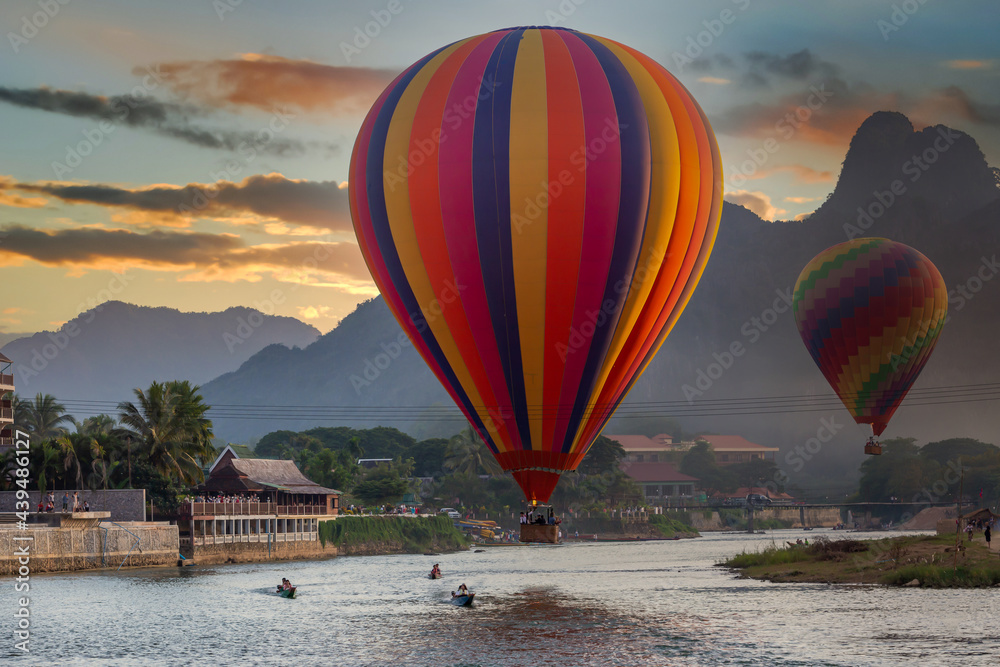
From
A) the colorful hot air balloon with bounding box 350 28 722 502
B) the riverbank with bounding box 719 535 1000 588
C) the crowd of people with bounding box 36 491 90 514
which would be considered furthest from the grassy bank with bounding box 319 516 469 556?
the colorful hot air balloon with bounding box 350 28 722 502

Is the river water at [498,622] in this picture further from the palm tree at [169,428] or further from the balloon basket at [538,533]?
the palm tree at [169,428]

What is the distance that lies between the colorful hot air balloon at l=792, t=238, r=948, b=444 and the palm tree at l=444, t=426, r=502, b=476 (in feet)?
276

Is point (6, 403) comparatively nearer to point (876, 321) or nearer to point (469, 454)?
point (876, 321)

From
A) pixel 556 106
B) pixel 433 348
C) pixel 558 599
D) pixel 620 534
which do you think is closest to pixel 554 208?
pixel 556 106

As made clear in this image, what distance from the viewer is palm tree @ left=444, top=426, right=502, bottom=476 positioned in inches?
6727

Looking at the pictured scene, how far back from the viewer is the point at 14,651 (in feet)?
159

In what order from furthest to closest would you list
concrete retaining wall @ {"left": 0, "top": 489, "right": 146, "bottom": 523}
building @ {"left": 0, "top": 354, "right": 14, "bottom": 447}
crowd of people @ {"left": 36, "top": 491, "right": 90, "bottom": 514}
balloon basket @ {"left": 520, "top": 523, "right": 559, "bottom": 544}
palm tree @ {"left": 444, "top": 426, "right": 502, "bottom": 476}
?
1. palm tree @ {"left": 444, "top": 426, "right": 502, "bottom": 476}
2. building @ {"left": 0, "top": 354, "right": 14, "bottom": 447}
3. concrete retaining wall @ {"left": 0, "top": 489, "right": 146, "bottom": 523}
4. crowd of people @ {"left": 36, "top": 491, "right": 90, "bottom": 514}
5. balloon basket @ {"left": 520, "top": 523, "right": 559, "bottom": 544}

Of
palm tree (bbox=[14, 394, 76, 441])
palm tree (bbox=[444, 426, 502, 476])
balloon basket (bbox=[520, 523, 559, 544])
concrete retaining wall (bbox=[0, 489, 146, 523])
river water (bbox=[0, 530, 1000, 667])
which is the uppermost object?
palm tree (bbox=[14, 394, 76, 441])

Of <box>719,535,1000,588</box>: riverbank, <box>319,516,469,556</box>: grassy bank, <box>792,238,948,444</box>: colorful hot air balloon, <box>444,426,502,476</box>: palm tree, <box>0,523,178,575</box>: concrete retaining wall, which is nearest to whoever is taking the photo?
<box>719,535,1000,588</box>: riverbank

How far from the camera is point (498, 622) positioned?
58.1m

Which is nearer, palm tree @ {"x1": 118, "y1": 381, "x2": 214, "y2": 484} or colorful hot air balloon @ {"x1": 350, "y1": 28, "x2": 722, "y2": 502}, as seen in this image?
colorful hot air balloon @ {"x1": 350, "y1": 28, "x2": 722, "y2": 502}

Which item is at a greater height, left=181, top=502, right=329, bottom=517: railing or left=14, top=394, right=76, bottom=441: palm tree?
left=14, top=394, right=76, bottom=441: palm tree

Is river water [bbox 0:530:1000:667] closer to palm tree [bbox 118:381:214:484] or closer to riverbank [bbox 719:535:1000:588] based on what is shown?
riverbank [bbox 719:535:1000:588]

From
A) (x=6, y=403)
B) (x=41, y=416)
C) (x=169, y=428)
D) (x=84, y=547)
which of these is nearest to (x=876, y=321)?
(x=169, y=428)
